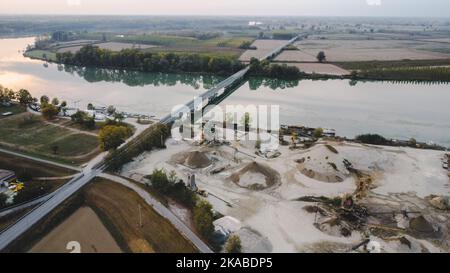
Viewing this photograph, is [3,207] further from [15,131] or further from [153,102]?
[153,102]

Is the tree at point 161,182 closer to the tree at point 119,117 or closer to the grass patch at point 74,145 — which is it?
the grass patch at point 74,145

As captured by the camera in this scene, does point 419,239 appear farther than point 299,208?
No

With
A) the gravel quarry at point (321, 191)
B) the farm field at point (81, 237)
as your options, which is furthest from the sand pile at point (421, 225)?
A: the farm field at point (81, 237)

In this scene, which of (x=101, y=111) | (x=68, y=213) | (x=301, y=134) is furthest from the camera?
(x=101, y=111)

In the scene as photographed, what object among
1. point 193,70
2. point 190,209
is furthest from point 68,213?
point 193,70

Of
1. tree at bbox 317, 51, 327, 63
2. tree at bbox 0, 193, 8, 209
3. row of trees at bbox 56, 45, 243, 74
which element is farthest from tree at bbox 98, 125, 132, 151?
tree at bbox 317, 51, 327, 63

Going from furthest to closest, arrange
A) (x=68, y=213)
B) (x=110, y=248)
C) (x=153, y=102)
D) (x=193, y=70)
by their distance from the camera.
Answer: (x=193, y=70), (x=153, y=102), (x=68, y=213), (x=110, y=248)

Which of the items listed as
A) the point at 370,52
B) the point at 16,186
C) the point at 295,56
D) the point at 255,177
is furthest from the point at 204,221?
the point at 370,52

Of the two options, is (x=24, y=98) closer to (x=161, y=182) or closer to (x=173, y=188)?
(x=161, y=182)
